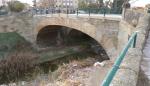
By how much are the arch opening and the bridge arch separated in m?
1.30

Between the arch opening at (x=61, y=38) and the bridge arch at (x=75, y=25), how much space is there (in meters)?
1.30

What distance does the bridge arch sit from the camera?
2181cm

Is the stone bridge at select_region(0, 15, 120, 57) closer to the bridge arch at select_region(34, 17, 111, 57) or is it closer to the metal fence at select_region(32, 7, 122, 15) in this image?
the bridge arch at select_region(34, 17, 111, 57)

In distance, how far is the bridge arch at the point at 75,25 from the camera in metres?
21.8

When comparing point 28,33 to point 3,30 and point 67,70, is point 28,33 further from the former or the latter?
point 67,70

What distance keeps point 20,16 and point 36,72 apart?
38.8ft

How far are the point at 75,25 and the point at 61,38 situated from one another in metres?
8.15

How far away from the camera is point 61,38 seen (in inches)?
1267

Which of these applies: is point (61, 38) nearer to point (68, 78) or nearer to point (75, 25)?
point (75, 25)

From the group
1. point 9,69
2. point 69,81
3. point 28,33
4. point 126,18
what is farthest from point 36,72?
point 28,33

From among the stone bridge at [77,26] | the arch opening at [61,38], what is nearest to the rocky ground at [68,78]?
the stone bridge at [77,26]

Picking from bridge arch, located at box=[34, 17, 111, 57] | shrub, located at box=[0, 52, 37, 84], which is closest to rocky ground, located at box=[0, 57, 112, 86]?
shrub, located at box=[0, 52, 37, 84]

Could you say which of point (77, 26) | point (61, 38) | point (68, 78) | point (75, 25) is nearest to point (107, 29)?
point (77, 26)

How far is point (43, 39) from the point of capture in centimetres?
3198
